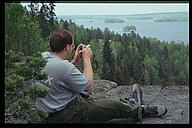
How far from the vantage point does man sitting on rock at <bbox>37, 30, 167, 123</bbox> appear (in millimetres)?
2520

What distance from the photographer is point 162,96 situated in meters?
2.94

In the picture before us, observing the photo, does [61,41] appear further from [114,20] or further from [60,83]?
[114,20]

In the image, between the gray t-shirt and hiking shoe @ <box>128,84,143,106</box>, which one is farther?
hiking shoe @ <box>128,84,143,106</box>

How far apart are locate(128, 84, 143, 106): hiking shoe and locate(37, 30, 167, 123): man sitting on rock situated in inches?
6.1

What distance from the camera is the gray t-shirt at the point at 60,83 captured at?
251 cm

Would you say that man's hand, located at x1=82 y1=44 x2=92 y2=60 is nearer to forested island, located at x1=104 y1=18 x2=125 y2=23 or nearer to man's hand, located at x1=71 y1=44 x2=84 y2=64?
man's hand, located at x1=71 y1=44 x2=84 y2=64

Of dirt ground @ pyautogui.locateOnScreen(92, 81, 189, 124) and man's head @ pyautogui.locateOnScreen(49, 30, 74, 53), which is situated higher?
man's head @ pyautogui.locateOnScreen(49, 30, 74, 53)

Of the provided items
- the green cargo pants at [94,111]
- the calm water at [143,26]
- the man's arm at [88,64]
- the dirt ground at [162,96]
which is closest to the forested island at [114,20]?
the calm water at [143,26]

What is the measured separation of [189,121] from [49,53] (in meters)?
1.04

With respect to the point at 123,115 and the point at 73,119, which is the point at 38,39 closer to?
the point at 73,119

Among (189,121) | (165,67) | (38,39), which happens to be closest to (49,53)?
(38,39)

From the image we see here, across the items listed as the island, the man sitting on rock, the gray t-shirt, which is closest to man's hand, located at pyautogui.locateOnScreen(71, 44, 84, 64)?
the man sitting on rock

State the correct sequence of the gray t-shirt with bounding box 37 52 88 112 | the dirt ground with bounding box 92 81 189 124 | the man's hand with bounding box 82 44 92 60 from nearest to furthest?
the gray t-shirt with bounding box 37 52 88 112 < the man's hand with bounding box 82 44 92 60 < the dirt ground with bounding box 92 81 189 124
